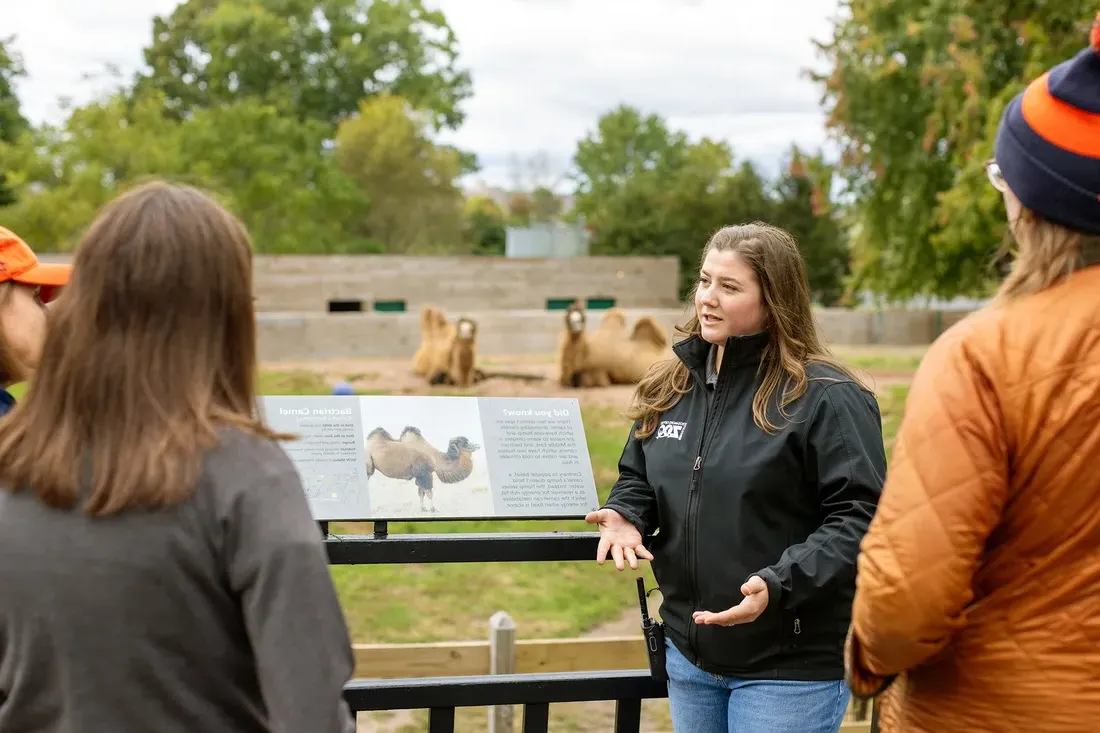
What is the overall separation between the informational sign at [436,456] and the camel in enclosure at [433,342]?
18.2m

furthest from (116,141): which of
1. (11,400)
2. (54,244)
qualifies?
(11,400)

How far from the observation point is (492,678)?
10.6ft

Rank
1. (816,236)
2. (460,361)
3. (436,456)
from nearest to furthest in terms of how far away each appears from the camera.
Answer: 1. (436,456)
2. (460,361)
3. (816,236)

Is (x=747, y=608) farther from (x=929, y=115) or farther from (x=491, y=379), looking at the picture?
(x=491, y=379)

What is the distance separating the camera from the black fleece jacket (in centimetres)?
254

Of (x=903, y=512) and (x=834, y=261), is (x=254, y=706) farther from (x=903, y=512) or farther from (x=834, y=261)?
(x=834, y=261)

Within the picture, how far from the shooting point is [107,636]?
1510 millimetres

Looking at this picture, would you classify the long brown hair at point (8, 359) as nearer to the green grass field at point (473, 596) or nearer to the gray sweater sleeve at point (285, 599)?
the gray sweater sleeve at point (285, 599)

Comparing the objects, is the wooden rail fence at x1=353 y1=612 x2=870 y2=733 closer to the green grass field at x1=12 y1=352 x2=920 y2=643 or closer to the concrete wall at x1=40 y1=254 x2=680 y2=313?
the green grass field at x1=12 y1=352 x2=920 y2=643

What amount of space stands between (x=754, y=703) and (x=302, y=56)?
5923 centimetres

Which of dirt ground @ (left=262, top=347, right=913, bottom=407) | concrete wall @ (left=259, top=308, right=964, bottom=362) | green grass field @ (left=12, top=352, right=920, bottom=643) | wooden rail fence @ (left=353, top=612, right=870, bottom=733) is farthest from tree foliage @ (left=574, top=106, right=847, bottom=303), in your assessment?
wooden rail fence @ (left=353, top=612, right=870, bottom=733)

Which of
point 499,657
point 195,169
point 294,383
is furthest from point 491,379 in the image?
point 195,169

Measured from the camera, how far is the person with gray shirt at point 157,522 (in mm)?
1489

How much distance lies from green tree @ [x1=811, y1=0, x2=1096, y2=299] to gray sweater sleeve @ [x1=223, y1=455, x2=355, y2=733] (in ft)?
42.8
